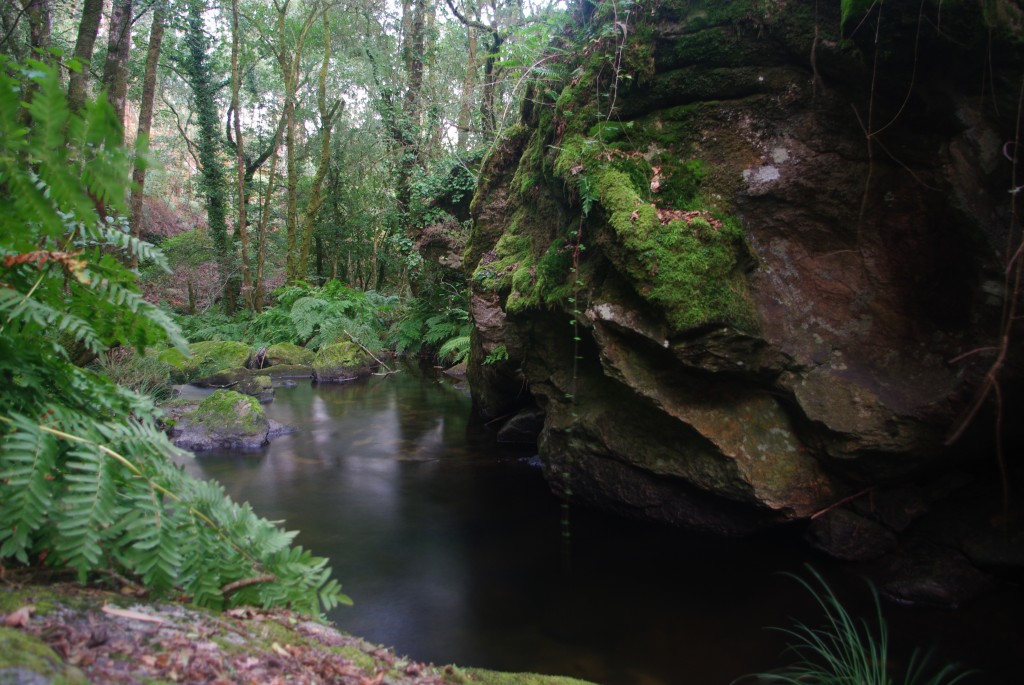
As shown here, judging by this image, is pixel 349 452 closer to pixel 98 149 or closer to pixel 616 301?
pixel 616 301

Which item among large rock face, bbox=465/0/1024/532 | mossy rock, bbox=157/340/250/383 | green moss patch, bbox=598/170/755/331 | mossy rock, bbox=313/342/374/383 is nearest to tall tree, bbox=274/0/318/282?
mossy rock, bbox=313/342/374/383

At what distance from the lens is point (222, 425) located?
8812 mm

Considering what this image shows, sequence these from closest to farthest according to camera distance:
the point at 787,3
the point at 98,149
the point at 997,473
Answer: the point at 98,149 < the point at 997,473 < the point at 787,3

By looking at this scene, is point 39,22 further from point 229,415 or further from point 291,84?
point 291,84

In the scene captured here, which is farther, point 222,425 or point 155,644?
point 222,425

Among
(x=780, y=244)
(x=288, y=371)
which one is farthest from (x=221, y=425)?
(x=780, y=244)

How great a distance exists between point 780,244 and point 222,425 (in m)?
7.81

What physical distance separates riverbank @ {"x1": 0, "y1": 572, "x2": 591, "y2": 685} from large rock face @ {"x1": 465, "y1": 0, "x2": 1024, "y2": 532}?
3725mm

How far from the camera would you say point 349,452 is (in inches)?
345

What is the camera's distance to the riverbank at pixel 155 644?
3.95 ft

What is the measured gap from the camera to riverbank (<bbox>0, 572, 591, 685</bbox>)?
3.95 feet

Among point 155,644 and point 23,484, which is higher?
point 23,484

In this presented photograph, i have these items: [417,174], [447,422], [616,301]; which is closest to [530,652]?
[616,301]

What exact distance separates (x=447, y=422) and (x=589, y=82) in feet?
20.4
